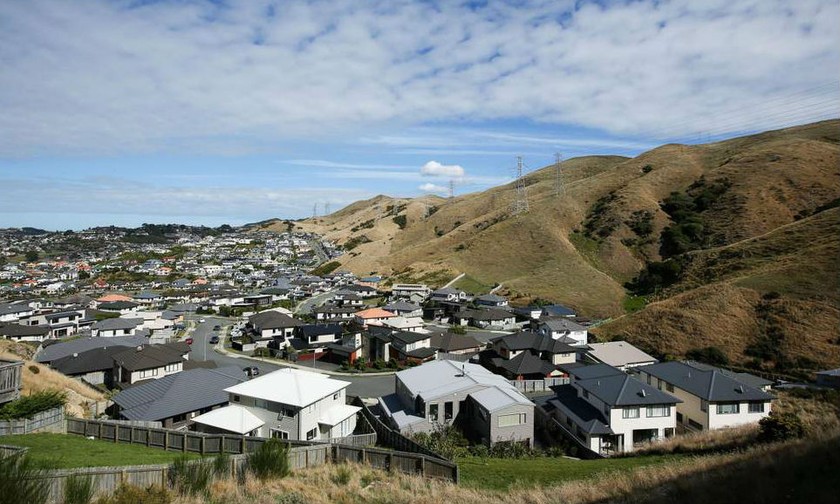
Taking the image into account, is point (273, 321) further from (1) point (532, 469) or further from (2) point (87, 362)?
(1) point (532, 469)

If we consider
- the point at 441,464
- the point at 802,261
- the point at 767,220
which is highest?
the point at 767,220

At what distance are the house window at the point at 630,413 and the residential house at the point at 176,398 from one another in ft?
64.8

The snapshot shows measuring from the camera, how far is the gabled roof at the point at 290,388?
21.7 meters

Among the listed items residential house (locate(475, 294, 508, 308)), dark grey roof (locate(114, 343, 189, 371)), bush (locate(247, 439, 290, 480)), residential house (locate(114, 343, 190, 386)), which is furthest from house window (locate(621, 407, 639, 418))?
residential house (locate(475, 294, 508, 308))

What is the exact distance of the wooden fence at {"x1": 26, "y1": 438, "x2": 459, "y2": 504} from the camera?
10617 mm

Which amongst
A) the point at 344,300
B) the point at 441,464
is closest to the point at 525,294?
the point at 344,300

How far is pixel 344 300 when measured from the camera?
7606 centimetres

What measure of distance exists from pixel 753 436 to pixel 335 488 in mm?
16046

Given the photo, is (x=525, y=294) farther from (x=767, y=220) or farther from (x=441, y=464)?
(x=441, y=464)

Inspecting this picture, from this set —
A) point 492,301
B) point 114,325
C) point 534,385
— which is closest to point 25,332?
point 114,325

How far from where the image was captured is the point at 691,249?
251 feet

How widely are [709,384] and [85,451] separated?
27.1 meters

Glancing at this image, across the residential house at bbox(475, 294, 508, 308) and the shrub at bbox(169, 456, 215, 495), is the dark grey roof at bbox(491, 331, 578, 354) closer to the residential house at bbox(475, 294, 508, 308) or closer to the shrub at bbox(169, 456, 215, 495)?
the residential house at bbox(475, 294, 508, 308)

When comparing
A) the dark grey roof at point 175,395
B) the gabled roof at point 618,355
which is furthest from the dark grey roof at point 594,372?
the dark grey roof at point 175,395
